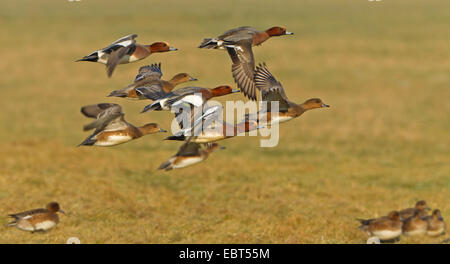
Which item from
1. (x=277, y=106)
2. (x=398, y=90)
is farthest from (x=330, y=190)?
(x=398, y=90)

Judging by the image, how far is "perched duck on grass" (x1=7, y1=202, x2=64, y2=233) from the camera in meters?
14.3

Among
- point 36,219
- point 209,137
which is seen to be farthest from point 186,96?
point 36,219

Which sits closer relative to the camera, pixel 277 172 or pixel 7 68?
pixel 277 172

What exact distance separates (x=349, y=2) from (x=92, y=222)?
64492 millimetres

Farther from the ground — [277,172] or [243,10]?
[243,10]

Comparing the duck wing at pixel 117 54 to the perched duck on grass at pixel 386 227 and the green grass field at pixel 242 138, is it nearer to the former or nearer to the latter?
the green grass field at pixel 242 138

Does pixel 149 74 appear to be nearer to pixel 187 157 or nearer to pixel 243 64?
pixel 243 64

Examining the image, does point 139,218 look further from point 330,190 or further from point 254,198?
point 330,190

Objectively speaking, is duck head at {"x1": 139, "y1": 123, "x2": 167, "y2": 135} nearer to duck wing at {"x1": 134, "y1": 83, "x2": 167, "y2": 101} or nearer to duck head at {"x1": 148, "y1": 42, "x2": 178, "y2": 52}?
duck wing at {"x1": 134, "y1": 83, "x2": 167, "y2": 101}

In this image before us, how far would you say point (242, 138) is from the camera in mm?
31484

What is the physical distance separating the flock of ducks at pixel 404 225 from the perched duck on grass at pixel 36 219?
6.68 m

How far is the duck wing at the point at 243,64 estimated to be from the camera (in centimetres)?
704

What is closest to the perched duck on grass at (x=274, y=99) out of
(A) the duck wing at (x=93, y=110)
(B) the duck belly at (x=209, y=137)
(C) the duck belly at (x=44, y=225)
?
(B) the duck belly at (x=209, y=137)

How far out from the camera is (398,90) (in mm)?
41906
